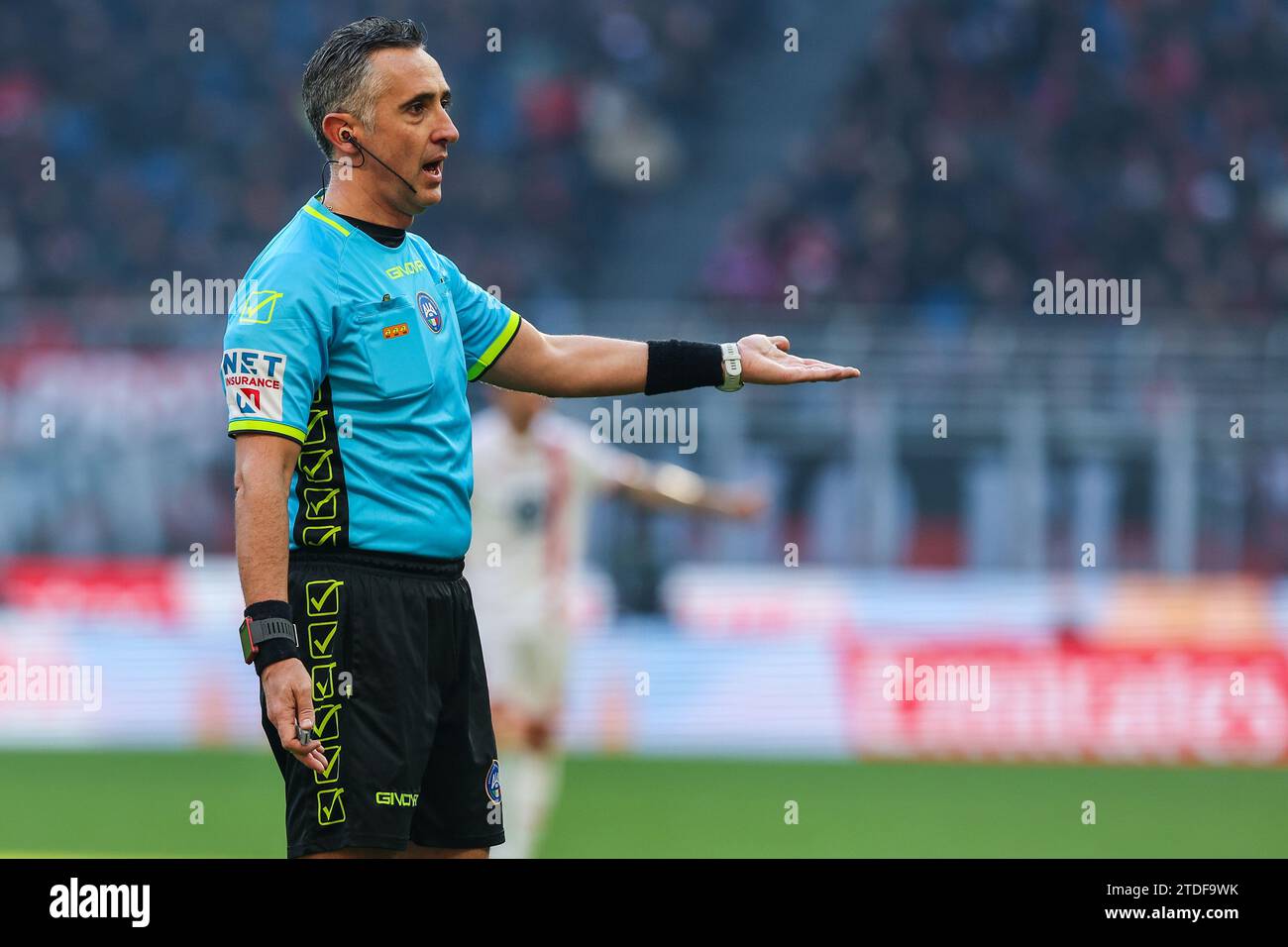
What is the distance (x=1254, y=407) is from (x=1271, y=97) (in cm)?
700

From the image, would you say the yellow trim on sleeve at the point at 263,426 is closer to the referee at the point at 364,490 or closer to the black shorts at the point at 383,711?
the referee at the point at 364,490

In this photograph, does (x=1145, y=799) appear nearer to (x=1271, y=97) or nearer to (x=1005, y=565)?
(x=1005, y=565)

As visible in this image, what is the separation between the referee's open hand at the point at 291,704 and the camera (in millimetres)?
3768

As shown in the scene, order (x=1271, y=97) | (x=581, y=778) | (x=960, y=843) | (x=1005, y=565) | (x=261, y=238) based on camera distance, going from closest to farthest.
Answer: (x=960, y=843), (x=581, y=778), (x=1005, y=565), (x=261, y=238), (x=1271, y=97)

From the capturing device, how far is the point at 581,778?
11.3 m

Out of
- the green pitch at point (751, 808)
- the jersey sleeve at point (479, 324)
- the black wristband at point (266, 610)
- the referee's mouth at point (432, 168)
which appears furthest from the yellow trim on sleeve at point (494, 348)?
the green pitch at point (751, 808)

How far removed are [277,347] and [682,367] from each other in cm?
113

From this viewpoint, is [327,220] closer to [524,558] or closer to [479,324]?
[479,324]

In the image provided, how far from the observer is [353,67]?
4.15 metres

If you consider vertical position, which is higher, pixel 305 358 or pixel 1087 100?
pixel 1087 100

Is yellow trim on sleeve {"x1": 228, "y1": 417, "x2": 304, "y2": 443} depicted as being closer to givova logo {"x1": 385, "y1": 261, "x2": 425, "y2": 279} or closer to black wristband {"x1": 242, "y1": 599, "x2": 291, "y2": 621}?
black wristband {"x1": 242, "y1": 599, "x2": 291, "y2": 621}

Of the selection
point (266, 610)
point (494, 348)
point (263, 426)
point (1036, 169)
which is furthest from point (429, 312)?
point (1036, 169)

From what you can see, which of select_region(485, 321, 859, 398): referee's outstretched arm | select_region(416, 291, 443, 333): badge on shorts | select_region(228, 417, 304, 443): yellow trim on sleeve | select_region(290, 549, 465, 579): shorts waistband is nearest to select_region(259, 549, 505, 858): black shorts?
select_region(290, 549, 465, 579): shorts waistband
